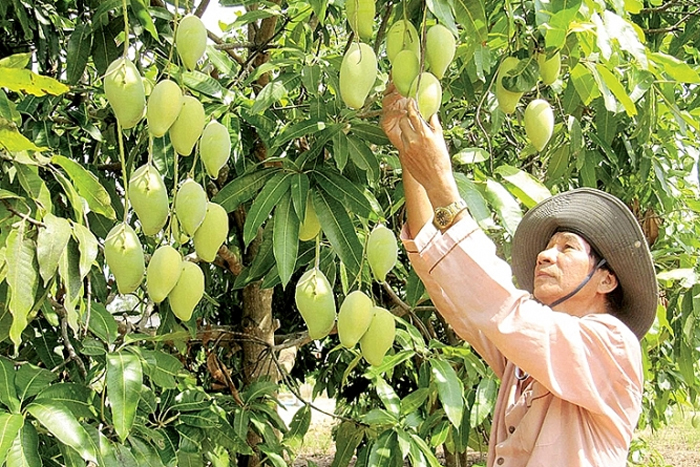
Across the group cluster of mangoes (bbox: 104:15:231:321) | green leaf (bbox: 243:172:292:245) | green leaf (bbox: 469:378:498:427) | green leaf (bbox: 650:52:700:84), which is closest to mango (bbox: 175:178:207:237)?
cluster of mangoes (bbox: 104:15:231:321)

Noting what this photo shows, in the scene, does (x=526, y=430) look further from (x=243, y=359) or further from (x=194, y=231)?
(x=243, y=359)

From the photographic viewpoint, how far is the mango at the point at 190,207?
106 centimetres

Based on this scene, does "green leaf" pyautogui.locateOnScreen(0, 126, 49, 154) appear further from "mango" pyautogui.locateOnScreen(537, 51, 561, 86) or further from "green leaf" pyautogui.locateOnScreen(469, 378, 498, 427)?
"green leaf" pyautogui.locateOnScreen(469, 378, 498, 427)

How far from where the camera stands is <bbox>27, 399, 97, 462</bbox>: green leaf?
1248mm

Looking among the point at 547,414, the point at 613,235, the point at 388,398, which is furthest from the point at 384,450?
the point at 613,235

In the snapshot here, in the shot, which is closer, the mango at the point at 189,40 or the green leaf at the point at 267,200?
the mango at the point at 189,40

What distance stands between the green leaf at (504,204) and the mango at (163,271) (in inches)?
22.4

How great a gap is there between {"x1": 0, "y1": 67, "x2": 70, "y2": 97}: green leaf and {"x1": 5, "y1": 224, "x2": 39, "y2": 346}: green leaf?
6.9 inches

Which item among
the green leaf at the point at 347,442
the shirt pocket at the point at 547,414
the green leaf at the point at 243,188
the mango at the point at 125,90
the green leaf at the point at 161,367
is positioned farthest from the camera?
the green leaf at the point at 347,442

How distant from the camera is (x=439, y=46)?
3.42 ft

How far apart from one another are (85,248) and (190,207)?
0.17 metres

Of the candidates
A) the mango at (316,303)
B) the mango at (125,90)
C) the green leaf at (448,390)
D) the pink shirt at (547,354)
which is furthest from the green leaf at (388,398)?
the mango at (125,90)

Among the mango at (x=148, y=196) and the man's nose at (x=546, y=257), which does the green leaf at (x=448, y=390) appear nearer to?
the man's nose at (x=546, y=257)

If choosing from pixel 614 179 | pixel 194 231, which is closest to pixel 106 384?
pixel 194 231
